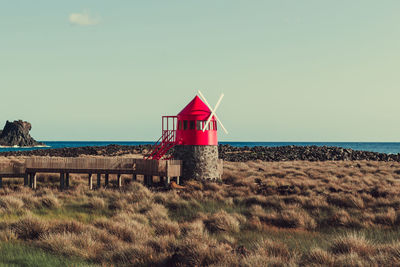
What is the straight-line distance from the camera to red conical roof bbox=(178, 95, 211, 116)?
2708cm

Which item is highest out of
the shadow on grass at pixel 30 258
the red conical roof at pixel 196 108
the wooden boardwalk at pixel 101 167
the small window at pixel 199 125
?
the red conical roof at pixel 196 108

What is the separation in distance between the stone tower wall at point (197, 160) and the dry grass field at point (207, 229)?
285cm

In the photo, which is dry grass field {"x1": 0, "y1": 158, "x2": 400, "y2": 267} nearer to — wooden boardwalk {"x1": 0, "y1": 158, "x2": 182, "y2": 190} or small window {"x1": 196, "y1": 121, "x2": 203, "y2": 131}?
wooden boardwalk {"x1": 0, "y1": 158, "x2": 182, "y2": 190}

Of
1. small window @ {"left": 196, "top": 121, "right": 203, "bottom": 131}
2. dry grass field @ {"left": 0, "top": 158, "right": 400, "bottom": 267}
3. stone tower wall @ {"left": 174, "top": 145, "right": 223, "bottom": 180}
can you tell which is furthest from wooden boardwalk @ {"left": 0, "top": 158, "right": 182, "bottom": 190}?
small window @ {"left": 196, "top": 121, "right": 203, "bottom": 131}

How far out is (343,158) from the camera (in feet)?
193

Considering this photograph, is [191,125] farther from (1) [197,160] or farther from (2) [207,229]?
(2) [207,229]

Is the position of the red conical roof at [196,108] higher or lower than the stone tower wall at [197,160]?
higher

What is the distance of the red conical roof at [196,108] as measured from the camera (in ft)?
88.8

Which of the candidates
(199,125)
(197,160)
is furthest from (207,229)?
(199,125)

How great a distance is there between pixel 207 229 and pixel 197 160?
1366 cm

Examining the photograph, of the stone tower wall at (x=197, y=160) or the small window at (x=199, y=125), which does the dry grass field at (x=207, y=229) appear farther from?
the small window at (x=199, y=125)

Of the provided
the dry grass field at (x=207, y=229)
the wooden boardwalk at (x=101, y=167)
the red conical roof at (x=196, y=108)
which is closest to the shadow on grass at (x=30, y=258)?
the dry grass field at (x=207, y=229)

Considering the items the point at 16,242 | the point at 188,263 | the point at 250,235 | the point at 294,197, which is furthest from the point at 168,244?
the point at 294,197

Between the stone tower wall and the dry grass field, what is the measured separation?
2846 millimetres
